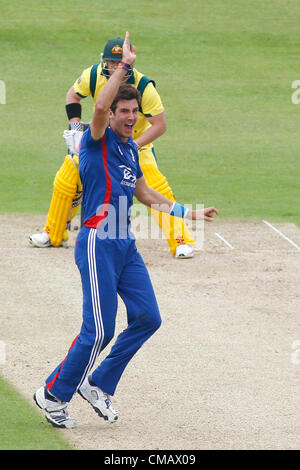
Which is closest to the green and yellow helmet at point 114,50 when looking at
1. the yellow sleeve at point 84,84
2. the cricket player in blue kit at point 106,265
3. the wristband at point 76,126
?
the yellow sleeve at point 84,84

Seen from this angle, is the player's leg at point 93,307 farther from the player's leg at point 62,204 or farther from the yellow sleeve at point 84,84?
the yellow sleeve at point 84,84

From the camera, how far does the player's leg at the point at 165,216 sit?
11.4 meters

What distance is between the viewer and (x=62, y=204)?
11344 mm

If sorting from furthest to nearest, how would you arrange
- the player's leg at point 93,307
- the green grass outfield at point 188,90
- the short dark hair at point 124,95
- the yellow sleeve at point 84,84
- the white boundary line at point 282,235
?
the green grass outfield at point 188,90, the white boundary line at point 282,235, the yellow sleeve at point 84,84, the short dark hair at point 124,95, the player's leg at point 93,307

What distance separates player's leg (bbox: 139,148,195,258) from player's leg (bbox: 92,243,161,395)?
4628 mm

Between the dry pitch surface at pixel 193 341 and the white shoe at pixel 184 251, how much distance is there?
0.12 metres

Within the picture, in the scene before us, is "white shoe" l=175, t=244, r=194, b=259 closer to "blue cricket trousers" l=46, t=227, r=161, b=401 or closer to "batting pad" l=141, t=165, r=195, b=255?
"batting pad" l=141, t=165, r=195, b=255

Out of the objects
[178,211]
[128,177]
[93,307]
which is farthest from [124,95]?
[93,307]

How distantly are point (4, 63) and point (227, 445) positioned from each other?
1622 centimetres

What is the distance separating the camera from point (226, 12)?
80.4 ft

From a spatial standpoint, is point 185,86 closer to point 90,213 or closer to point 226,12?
point 226,12

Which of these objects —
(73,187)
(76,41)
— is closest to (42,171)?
(73,187)

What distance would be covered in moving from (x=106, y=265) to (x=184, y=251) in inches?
195

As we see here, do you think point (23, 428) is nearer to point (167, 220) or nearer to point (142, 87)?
point (167, 220)
